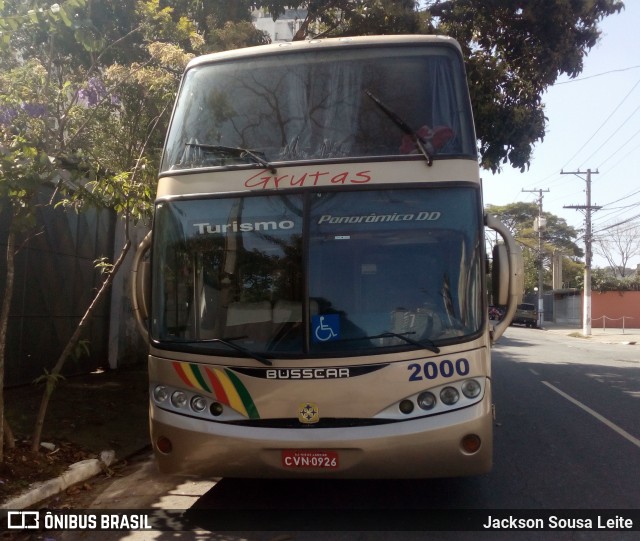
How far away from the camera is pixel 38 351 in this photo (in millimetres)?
11039

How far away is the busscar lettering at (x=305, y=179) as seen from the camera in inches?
211

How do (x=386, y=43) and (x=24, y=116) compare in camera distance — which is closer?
(x=386, y=43)

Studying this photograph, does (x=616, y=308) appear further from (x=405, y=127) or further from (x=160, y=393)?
(x=160, y=393)

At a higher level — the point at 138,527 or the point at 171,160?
the point at 171,160

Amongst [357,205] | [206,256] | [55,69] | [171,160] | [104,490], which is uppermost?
[55,69]

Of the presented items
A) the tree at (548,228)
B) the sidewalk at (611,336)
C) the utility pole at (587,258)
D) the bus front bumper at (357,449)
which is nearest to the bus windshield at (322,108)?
the bus front bumper at (357,449)

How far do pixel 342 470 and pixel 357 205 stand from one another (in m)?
1.88

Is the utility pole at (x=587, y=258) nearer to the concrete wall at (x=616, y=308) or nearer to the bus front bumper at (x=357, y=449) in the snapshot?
the concrete wall at (x=616, y=308)

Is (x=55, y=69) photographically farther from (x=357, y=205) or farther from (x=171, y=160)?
(x=357, y=205)

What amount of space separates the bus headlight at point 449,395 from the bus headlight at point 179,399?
1850mm

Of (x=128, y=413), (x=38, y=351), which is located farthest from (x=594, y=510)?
(x=38, y=351)

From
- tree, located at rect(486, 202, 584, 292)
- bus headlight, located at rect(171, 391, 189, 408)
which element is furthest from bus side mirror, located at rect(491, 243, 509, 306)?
tree, located at rect(486, 202, 584, 292)

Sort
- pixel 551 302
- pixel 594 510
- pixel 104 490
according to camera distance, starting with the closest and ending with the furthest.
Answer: pixel 594 510 < pixel 104 490 < pixel 551 302

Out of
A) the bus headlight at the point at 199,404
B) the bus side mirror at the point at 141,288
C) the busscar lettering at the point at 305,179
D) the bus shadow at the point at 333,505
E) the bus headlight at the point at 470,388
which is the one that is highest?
the busscar lettering at the point at 305,179
